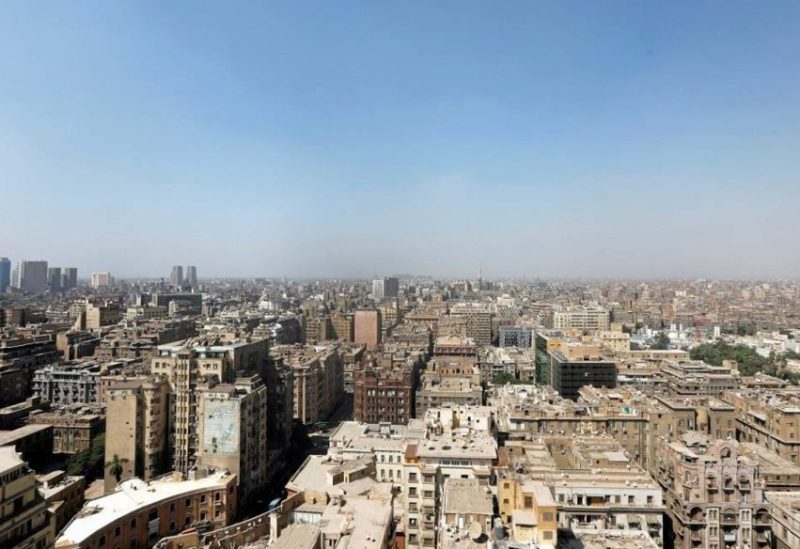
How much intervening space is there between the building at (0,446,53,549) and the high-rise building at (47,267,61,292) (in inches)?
7820

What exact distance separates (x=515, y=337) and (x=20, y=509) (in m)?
81.2

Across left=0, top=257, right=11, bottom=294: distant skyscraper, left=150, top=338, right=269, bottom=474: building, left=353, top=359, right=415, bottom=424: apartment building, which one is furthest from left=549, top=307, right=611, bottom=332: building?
left=0, top=257, right=11, bottom=294: distant skyscraper

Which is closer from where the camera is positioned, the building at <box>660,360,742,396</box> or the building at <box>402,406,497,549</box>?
the building at <box>402,406,497,549</box>

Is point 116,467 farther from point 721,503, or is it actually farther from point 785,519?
point 785,519

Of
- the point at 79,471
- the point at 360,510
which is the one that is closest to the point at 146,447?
the point at 79,471

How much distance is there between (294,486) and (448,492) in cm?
835

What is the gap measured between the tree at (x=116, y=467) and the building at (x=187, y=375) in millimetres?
2709

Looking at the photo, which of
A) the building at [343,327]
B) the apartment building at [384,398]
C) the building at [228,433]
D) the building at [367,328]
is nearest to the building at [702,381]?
the apartment building at [384,398]

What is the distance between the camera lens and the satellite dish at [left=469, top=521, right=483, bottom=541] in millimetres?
17134

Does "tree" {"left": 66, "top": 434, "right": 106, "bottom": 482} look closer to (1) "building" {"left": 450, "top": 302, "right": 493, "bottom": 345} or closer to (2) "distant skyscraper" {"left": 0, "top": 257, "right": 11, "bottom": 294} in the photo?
(1) "building" {"left": 450, "top": 302, "right": 493, "bottom": 345}

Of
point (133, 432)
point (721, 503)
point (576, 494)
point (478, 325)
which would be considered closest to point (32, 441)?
point (133, 432)

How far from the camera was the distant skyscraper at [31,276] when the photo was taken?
182 meters

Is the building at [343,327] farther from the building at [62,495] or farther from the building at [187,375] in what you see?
the building at [62,495]

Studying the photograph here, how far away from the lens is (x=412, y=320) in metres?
108
